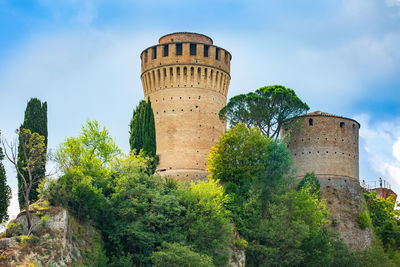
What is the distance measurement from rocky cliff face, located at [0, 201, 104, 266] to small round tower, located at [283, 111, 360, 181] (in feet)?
53.5

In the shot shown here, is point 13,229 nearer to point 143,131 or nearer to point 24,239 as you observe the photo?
point 24,239

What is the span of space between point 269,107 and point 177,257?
1573 cm

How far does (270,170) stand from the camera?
34.4m

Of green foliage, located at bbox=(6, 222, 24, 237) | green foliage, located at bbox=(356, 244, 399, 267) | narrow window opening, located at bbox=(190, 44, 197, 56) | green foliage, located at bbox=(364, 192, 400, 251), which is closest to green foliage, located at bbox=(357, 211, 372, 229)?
green foliage, located at bbox=(356, 244, 399, 267)

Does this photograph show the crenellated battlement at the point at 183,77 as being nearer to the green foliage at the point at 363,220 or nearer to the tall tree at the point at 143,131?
the tall tree at the point at 143,131

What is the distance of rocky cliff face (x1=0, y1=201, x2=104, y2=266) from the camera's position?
2197cm

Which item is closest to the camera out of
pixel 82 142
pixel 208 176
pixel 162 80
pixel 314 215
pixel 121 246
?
pixel 121 246

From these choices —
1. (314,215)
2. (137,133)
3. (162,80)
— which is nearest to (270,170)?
(314,215)

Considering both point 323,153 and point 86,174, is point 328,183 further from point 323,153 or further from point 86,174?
point 86,174

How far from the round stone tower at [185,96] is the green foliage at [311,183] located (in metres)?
6.32

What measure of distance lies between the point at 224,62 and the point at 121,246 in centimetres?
1903

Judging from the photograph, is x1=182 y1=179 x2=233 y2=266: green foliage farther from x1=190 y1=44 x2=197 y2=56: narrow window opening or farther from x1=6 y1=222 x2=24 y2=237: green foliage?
x1=190 y1=44 x2=197 y2=56: narrow window opening

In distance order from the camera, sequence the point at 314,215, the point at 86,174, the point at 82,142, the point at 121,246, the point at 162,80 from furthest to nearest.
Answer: the point at 162,80
the point at 314,215
the point at 82,142
the point at 86,174
the point at 121,246

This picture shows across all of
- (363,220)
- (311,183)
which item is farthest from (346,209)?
(311,183)
